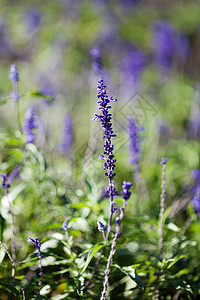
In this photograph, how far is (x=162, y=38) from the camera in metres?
5.27

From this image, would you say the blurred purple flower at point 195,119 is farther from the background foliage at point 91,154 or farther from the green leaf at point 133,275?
the green leaf at point 133,275

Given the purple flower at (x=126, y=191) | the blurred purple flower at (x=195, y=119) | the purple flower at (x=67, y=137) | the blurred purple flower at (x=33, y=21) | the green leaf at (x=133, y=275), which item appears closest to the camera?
the purple flower at (x=126, y=191)

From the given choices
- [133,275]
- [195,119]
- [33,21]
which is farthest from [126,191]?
[33,21]

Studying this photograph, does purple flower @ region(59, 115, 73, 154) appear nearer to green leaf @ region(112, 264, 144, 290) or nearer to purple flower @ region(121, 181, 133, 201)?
green leaf @ region(112, 264, 144, 290)

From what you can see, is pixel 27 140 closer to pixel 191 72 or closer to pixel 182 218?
pixel 182 218

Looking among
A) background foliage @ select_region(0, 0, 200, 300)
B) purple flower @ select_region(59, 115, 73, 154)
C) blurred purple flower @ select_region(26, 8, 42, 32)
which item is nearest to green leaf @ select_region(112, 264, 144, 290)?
background foliage @ select_region(0, 0, 200, 300)

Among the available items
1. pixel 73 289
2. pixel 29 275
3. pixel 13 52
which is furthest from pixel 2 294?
pixel 13 52

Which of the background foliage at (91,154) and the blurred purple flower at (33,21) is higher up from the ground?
the blurred purple flower at (33,21)

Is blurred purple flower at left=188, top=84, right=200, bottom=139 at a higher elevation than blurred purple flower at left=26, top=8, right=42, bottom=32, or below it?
below

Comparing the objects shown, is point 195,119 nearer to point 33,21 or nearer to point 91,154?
point 91,154

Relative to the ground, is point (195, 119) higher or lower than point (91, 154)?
higher

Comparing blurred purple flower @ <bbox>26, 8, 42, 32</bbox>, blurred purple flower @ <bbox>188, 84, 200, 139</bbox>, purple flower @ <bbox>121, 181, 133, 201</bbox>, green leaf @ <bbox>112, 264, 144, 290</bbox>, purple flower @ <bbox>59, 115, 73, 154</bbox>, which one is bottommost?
green leaf @ <bbox>112, 264, 144, 290</bbox>

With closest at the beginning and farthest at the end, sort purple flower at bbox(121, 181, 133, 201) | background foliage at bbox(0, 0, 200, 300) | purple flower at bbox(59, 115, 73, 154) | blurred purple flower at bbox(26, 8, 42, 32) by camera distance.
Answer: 1. purple flower at bbox(121, 181, 133, 201)
2. background foliage at bbox(0, 0, 200, 300)
3. purple flower at bbox(59, 115, 73, 154)
4. blurred purple flower at bbox(26, 8, 42, 32)

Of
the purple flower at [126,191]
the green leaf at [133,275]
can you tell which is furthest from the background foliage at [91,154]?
the purple flower at [126,191]
